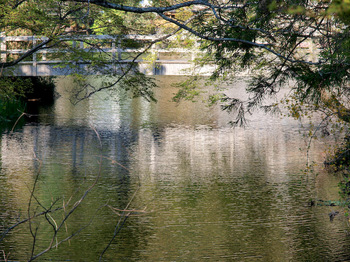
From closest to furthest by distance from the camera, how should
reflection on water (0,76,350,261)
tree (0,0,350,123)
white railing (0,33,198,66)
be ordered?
reflection on water (0,76,350,261) → tree (0,0,350,123) → white railing (0,33,198,66)

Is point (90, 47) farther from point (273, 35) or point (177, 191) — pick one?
point (177, 191)

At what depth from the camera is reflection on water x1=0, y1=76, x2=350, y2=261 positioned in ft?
25.0

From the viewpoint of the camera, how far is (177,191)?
431 inches

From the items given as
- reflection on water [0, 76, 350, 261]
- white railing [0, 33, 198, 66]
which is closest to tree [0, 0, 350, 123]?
white railing [0, 33, 198, 66]

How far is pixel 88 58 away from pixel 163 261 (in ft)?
35.8

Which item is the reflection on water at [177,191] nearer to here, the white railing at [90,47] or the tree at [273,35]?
the tree at [273,35]

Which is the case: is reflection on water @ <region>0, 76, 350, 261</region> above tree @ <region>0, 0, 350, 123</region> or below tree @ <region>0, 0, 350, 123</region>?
below

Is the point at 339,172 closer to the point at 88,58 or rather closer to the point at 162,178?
the point at 162,178

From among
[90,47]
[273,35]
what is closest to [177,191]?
[273,35]

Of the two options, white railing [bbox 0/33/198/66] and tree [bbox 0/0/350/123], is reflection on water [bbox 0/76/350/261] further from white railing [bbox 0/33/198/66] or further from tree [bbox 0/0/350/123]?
white railing [bbox 0/33/198/66]

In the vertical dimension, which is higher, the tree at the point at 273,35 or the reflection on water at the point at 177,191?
the tree at the point at 273,35

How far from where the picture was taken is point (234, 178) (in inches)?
484

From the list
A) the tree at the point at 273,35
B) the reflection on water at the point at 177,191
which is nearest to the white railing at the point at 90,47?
the tree at the point at 273,35

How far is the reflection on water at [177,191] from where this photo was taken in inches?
300
